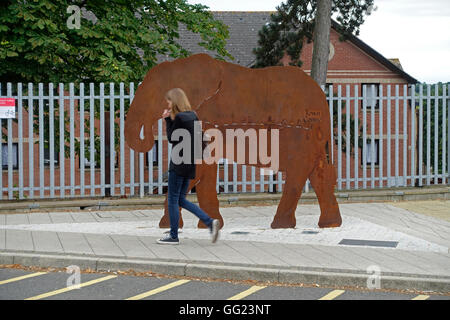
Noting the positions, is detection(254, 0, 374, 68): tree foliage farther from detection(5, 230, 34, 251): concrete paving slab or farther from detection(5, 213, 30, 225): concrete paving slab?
detection(5, 230, 34, 251): concrete paving slab

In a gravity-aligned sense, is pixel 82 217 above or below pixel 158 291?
above

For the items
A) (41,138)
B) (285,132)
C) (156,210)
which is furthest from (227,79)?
(41,138)

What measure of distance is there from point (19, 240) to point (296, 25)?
49.4 ft

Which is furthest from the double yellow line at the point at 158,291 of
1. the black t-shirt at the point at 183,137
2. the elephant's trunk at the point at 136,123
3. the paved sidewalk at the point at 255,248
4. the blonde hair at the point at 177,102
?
the elephant's trunk at the point at 136,123

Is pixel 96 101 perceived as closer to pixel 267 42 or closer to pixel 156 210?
pixel 156 210

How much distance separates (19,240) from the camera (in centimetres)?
828

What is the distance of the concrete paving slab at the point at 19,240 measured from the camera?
7.75 m

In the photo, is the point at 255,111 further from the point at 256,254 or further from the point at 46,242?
the point at 46,242

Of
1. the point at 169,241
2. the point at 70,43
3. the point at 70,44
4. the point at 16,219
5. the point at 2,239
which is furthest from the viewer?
the point at 70,43

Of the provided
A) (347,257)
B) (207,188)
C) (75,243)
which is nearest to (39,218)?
(75,243)

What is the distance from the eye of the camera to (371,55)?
108 ft

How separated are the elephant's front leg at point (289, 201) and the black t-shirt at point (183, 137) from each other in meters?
1.99

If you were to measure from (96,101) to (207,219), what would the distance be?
245 inches

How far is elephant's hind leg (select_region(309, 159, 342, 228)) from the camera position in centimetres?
946
